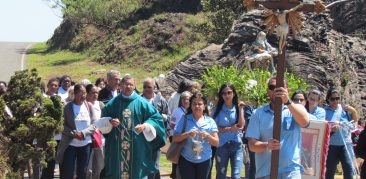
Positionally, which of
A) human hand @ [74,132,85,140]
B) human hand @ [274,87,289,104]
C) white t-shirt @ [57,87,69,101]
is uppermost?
human hand @ [274,87,289,104]

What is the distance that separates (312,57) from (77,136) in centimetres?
1263

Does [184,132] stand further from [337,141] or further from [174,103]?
[337,141]

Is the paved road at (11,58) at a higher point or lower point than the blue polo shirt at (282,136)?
higher

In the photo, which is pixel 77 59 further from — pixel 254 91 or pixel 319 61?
pixel 254 91

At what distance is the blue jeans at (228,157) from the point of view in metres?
10.4

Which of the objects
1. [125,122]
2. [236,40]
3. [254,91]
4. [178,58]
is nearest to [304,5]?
[125,122]

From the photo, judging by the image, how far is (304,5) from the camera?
22.8 ft

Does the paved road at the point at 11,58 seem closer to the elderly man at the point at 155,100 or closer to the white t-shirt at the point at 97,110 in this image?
the elderly man at the point at 155,100

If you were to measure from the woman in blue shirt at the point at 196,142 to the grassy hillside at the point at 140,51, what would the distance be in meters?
25.2

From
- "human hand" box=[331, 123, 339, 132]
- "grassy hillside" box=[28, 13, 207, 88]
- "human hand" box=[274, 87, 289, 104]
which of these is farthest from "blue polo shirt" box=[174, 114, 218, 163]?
"grassy hillside" box=[28, 13, 207, 88]

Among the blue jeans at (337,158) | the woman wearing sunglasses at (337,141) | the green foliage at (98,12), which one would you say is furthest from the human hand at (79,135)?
the green foliage at (98,12)

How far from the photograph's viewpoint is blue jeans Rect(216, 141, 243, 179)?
10359mm

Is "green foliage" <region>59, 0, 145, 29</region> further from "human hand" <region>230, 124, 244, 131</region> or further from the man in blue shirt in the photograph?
the man in blue shirt

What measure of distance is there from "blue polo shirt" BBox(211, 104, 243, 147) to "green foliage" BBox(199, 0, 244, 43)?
24.8 meters
